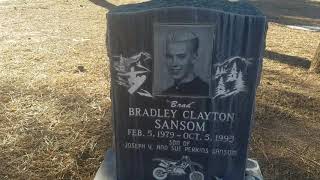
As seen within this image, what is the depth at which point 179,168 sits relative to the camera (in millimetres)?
3119

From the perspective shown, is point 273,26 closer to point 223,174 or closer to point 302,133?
point 302,133

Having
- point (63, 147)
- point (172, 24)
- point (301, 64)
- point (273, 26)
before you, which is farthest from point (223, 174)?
point (273, 26)

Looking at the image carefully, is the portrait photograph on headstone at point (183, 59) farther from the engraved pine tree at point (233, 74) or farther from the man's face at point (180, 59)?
the engraved pine tree at point (233, 74)

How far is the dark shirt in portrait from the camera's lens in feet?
9.21

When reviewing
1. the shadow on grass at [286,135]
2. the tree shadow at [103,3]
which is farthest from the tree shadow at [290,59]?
the tree shadow at [103,3]

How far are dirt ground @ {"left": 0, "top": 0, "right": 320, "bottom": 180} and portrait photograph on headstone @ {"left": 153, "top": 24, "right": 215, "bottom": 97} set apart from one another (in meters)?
1.40

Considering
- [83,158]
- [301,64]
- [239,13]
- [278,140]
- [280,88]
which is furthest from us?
[301,64]

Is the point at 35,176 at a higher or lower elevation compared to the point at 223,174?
lower

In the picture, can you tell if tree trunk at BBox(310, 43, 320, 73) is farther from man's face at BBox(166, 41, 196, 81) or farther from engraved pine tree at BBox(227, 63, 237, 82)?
man's face at BBox(166, 41, 196, 81)

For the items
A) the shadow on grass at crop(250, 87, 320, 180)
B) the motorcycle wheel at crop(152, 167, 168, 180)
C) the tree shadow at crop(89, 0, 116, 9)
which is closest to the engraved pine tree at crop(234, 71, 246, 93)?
the motorcycle wheel at crop(152, 167, 168, 180)

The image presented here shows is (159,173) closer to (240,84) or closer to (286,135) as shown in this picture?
(240,84)

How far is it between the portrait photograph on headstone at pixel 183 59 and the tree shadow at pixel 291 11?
29.6ft

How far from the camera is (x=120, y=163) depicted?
3.18 metres

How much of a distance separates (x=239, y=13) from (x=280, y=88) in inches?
134
